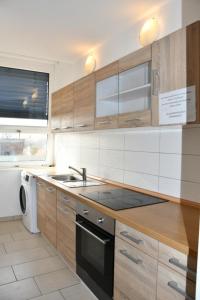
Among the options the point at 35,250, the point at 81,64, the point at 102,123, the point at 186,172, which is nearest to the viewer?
the point at 186,172

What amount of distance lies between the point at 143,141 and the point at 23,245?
1944mm

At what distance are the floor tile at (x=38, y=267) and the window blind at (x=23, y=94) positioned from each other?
2.27m

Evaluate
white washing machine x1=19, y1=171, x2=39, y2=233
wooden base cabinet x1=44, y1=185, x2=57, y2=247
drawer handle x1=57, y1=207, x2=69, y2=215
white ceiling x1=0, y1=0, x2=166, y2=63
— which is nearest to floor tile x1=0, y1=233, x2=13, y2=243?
white washing machine x1=19, y1=171, x2=39, y2=233

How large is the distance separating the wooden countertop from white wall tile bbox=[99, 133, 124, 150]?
82 cm

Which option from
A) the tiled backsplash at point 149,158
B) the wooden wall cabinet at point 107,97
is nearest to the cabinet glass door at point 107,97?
the wooden wall cabinet at point 107,97

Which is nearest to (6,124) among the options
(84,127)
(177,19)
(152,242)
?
(84,127)

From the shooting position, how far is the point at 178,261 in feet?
3.85

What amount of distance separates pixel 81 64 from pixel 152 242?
2.76 meters

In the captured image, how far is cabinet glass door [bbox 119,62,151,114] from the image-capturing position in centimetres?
181

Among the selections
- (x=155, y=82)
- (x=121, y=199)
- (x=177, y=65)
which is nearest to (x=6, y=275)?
(x=121, y=199)

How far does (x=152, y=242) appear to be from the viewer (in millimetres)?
1329

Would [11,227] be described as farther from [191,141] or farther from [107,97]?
[191,141]

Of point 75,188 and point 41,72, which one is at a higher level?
point 41,72

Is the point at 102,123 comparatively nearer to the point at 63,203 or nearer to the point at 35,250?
the point at 63,203
